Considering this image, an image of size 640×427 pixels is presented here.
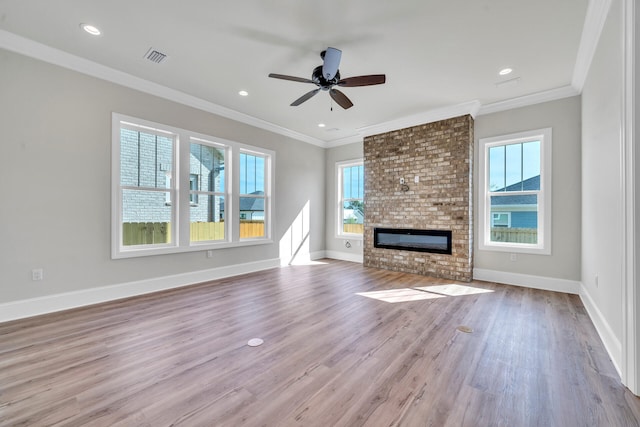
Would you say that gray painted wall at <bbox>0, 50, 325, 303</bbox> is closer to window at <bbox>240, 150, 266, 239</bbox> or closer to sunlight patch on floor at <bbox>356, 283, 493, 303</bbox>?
window at <bbox>240, 150, 266, 239</bbox>

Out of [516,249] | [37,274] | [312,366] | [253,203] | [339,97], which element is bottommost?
[312,366]

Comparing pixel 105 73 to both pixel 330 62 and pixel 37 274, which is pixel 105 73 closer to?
pixel 37 274

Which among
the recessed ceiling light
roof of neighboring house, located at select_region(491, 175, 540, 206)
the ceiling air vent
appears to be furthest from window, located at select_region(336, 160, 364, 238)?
the recessed ceiling light

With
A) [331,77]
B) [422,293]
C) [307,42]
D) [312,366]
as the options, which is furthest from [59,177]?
[422,293]

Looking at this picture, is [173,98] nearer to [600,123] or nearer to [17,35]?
[17,35]

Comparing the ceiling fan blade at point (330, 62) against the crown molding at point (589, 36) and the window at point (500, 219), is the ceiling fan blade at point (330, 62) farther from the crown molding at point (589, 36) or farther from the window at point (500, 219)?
the window at point (500, 219)

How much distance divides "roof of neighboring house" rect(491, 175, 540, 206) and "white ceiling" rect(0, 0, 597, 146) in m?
1.39

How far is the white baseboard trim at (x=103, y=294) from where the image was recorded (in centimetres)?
298

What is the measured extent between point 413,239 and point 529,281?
6.36 ft

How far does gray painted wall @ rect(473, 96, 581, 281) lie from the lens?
13.1 feet

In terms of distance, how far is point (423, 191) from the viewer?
5207 millimetres

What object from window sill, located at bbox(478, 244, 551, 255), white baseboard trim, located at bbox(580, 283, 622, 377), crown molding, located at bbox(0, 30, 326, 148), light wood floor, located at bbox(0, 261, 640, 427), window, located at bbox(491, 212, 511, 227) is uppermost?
crown molding, located at bbox(0, 30, 326, 148)

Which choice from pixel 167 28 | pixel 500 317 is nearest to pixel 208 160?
pixel 167 28

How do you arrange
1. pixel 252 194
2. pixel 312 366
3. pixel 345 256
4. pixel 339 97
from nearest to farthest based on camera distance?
1. pixel 312 366
2. pixel 339 97
3. pixel 252 194
4. pixel 345 256
